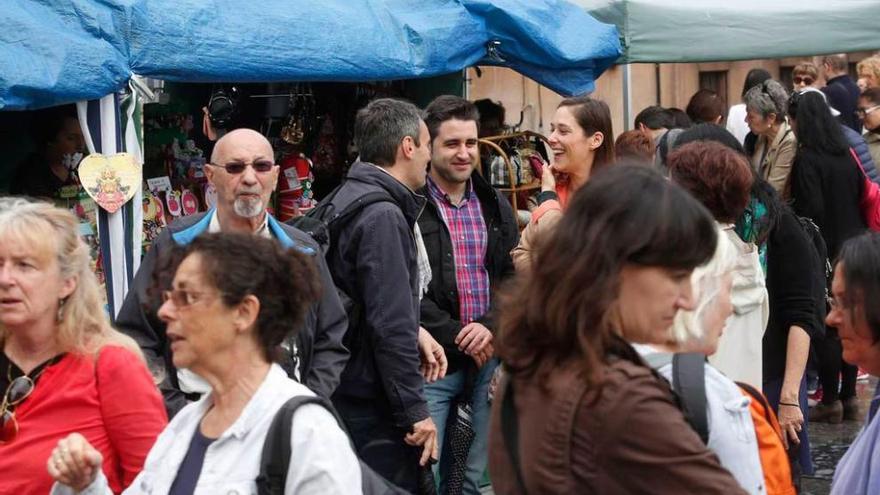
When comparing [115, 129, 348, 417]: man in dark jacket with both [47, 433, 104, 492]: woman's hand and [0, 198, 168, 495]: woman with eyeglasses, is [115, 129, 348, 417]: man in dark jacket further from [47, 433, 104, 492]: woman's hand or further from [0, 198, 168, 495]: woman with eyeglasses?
[47, 433, 104, 492]: woman's hand

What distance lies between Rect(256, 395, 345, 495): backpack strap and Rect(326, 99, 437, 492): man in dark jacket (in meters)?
2.37

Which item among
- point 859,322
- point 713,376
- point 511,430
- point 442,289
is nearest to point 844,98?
point 442,289

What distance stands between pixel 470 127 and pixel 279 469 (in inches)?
137

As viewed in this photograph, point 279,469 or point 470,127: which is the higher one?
point 470,127

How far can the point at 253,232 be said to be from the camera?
4598 millimetres

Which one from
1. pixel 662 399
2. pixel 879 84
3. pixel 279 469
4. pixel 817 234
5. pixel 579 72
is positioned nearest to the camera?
pixel 662 399

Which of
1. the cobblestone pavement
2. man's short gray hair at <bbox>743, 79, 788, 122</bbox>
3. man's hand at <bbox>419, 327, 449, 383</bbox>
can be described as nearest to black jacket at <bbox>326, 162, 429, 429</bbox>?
man's hand at <bbox>419, 327, 449, 383</bbox>

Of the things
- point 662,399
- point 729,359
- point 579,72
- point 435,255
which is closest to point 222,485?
point 662,399

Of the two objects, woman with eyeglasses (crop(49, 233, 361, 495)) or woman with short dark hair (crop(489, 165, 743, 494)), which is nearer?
woman with short dark hair (crop(489, 165, 743, 494))

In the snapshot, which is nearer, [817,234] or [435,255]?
[435,255]

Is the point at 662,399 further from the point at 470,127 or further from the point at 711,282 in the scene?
the point at 470,127

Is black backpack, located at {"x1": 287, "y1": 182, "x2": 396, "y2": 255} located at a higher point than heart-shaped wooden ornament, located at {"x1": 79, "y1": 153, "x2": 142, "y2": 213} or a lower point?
lower

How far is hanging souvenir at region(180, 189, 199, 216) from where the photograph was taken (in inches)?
288

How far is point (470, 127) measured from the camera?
6.24m
